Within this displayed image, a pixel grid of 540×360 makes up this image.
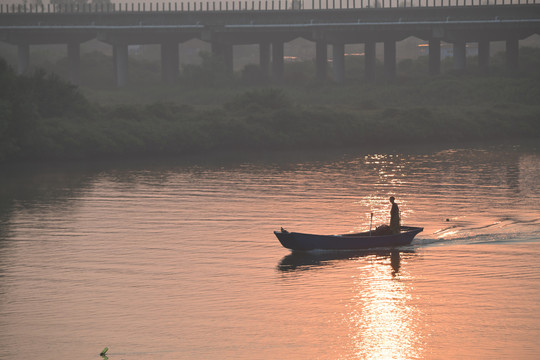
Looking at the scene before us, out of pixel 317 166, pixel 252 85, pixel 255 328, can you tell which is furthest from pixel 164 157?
pixel 255 328

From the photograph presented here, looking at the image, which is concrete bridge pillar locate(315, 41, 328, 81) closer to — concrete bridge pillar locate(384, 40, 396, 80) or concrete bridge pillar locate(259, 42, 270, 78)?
concrete bridge pillar locate(259, 42, 270, 78)

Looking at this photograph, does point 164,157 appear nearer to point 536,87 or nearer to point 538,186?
point 538,186

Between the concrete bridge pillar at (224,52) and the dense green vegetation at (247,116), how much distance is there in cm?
392

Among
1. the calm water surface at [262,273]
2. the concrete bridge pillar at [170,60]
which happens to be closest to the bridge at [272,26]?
the concrete bridge pillar at [170,60]

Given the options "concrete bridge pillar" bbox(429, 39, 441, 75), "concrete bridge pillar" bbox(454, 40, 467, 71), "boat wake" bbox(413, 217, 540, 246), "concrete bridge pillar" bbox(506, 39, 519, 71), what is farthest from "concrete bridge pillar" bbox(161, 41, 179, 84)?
"boat wake" bbox(413, 217, 540, 246)

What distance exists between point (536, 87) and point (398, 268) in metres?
91.7

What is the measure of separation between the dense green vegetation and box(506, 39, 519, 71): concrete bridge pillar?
8738mm

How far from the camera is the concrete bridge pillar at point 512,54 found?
137 meters

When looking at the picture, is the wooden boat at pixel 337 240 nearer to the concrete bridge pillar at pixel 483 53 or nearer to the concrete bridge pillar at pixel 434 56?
the concrete bridge pillar at pixel 434 56

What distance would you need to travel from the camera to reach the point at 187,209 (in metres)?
50.2

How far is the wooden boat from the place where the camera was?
36.4 m

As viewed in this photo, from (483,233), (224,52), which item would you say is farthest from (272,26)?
(483,233)

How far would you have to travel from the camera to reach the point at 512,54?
451 feet

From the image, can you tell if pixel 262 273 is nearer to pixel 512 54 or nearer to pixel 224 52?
pixel 224 52
